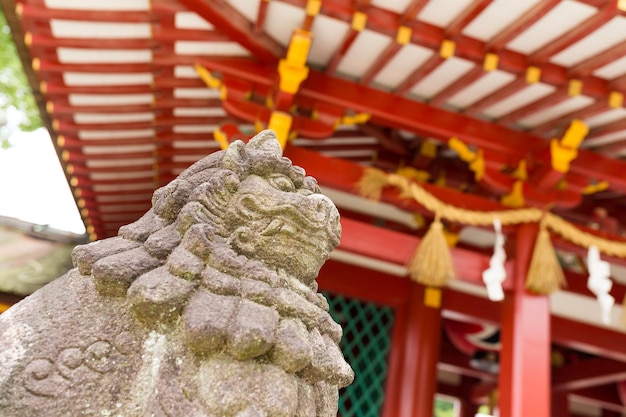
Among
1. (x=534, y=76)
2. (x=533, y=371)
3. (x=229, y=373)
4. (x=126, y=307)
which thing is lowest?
(x=229, y=373)

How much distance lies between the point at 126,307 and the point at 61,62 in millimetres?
3233

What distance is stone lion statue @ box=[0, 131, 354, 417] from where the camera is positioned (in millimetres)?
1312

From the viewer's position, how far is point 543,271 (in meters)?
4.26

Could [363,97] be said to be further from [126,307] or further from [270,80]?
[126,307]

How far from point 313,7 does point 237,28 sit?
587mm

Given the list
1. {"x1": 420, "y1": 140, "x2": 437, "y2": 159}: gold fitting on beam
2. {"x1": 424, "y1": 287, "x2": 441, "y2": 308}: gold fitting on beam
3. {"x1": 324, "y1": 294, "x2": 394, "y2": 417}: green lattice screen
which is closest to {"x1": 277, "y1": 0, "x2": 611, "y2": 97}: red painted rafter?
{"x1": 420, "y1": 140, "x2": 437, "y2": 159}: gold fitting on beam

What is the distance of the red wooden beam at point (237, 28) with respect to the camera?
3482 mm

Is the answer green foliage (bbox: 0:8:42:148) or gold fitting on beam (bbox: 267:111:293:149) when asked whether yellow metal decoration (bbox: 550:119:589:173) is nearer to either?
gold fitting on beam (bbox: 267:111:293:149)

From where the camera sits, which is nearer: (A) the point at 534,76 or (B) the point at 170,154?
(A) the point at 534,76

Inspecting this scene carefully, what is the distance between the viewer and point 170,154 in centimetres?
543

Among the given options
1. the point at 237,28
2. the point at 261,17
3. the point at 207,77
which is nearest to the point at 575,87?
the point at 261,17

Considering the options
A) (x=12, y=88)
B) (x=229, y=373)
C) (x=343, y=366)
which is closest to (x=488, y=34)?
(x=343, y=366)

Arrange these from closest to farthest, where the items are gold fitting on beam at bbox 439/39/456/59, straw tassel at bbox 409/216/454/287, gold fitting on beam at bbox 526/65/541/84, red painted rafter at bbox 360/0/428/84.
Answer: red painted rafter at bbox 360/0/428/84, gold fitting on beam at bbox 439/39/456/59, gold fitting on beam at bbox 526/65/541/84, straw tassel at bbox 409/216/454/287

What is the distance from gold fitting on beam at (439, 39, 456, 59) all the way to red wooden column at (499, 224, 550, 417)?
1.70 m
